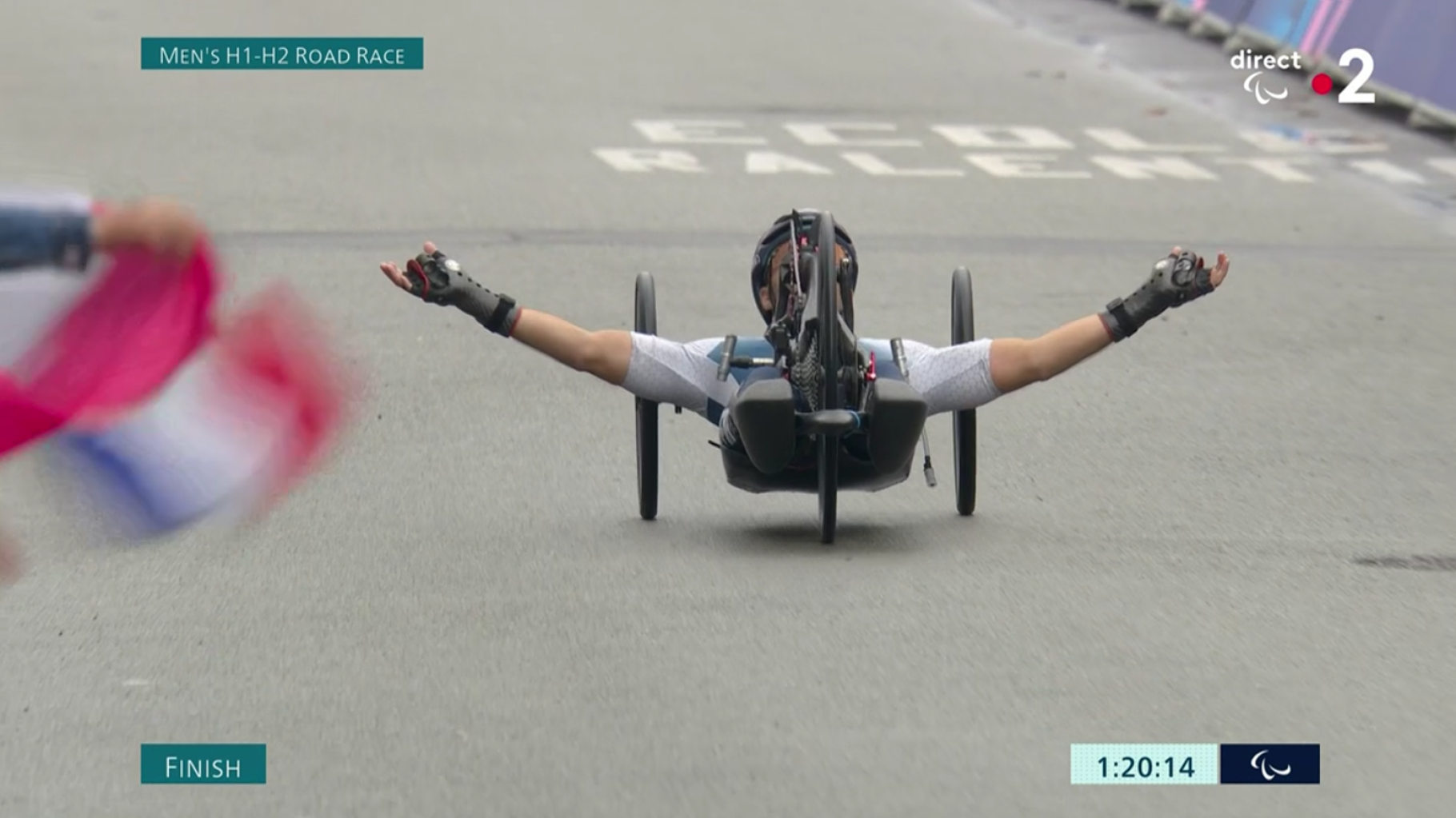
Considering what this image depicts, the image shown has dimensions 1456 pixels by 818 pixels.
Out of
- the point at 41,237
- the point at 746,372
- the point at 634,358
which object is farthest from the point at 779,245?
the point at 41,237

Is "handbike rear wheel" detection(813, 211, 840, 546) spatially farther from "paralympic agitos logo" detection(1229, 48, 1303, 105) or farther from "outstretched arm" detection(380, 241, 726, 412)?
"paralympic agitos logo" detection(1229, 48, 1303, 105)

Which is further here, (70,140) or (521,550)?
(70,140)

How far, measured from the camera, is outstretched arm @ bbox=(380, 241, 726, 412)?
26.2ft

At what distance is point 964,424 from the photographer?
8812mm

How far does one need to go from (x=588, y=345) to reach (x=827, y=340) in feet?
2.47

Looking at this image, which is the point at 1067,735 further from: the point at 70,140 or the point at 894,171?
the point at 70,140

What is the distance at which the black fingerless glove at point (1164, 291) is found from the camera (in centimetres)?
799

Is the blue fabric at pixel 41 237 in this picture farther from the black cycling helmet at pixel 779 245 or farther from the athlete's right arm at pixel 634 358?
the black cycling helmet at pixel 779 245

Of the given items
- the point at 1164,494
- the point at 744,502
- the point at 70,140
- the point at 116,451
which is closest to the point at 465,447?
the point at 744,502

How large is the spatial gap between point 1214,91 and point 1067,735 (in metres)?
15.1

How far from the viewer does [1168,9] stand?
24.2 m
